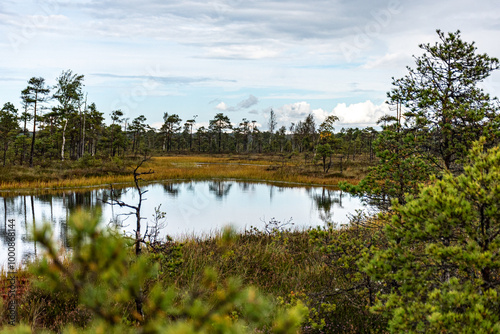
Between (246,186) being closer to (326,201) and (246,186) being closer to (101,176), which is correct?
(326,201)

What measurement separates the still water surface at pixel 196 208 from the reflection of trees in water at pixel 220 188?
79 mm

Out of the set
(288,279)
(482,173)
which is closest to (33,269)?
(482,173)

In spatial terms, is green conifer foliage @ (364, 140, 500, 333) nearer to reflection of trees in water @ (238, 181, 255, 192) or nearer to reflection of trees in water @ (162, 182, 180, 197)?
reflection of trees in water @ (162, 182, 180, 197)

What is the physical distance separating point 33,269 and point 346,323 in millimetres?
4963

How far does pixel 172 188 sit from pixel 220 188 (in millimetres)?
4172

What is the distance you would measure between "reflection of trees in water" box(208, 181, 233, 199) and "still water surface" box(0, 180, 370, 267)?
0.26ft

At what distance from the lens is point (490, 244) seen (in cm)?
249

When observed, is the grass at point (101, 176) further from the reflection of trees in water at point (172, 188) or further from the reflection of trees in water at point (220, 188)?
the reflection of trees in water at point (220, 188)

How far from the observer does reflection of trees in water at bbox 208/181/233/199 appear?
25984 mm

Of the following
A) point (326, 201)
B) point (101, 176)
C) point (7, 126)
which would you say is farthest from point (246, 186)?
point (7, 126)

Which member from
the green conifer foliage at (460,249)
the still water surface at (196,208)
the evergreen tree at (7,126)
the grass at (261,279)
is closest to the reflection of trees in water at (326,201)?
the still water surface at (196,208)

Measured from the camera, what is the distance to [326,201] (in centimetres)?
2378

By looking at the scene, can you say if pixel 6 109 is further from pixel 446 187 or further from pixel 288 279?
pixel 446 187

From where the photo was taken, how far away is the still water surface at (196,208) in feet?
47.1
